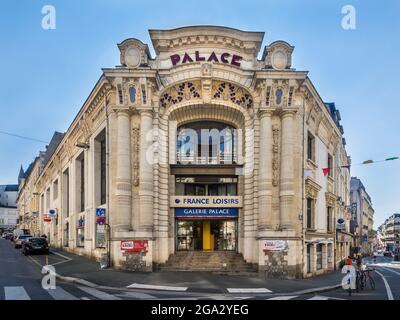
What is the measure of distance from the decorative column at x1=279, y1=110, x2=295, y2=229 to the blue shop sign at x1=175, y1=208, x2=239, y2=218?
3621 millimetres

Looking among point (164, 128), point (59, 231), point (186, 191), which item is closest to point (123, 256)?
point (186, 191)

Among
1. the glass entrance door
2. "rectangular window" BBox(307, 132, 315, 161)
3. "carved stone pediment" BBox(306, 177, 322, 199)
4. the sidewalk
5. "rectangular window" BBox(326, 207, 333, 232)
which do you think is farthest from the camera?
"rectangular window" BBox(326, 207, 333, 232)

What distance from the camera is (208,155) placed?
86.2 feet

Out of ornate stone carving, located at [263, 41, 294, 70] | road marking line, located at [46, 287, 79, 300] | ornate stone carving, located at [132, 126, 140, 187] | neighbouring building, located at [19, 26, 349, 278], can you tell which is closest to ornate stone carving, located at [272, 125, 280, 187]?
neighbouring building, located at [19, 26, 349, 278]

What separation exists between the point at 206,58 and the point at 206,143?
18.2ft

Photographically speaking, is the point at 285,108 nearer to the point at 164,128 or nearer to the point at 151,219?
the point at 164,128

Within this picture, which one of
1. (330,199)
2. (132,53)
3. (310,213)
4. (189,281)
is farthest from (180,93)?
(330,199)

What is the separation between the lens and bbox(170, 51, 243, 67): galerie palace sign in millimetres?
24141

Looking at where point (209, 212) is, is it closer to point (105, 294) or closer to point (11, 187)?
point (105, 294)

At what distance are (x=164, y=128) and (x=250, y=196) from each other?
6757mm

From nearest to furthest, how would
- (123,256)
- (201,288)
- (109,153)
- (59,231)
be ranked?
1. (201,288)
2. (123,256)
3. (109,153)
4. (59,231)

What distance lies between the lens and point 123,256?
73.8 feet

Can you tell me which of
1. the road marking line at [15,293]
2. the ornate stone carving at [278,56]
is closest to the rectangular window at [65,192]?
the ornate stone carving at [278,56]

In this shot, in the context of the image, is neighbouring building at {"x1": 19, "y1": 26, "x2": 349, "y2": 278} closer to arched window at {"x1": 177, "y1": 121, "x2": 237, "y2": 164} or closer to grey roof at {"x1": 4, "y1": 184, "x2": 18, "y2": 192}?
arched window at {"x1": 177, "y1": 121, "x2": 237, "y2": 164}
